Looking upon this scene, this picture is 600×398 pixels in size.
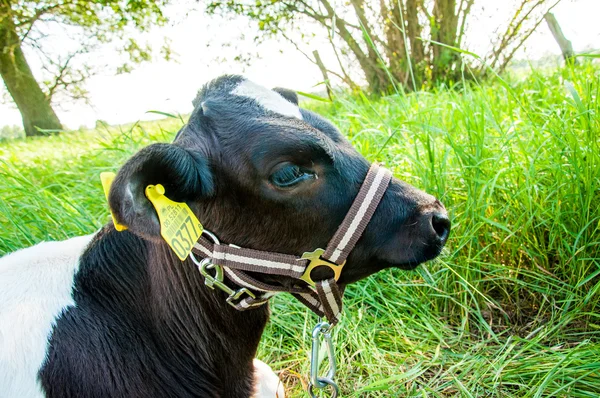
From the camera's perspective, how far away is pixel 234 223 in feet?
5.60

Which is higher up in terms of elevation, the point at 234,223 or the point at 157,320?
the point at 234,223

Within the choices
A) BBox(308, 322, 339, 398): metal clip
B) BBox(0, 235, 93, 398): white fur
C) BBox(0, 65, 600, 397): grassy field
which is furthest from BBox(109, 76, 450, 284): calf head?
BBox(0, 65, 600, 397): grassy field

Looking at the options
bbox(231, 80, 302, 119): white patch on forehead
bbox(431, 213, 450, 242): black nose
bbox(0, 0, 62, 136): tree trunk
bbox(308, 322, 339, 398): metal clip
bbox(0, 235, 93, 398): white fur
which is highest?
bbox(231, 80, 302, 119): white patch on forehead

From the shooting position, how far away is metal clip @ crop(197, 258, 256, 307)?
5.51 feet

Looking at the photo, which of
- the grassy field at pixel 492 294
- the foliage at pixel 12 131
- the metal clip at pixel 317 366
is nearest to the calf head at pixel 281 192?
the metal clip at pixel 317 366

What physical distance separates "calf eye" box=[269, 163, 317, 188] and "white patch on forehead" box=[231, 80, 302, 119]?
0.26 metres

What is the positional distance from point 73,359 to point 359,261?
1.12 meters

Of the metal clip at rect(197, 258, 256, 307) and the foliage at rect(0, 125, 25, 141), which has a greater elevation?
the metal clip at rect(197, 258, 256, 307)

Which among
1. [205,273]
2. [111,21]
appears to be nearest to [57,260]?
[205,273]

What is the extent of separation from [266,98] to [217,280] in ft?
2.43

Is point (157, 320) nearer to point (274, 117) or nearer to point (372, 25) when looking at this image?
point (274, 117)

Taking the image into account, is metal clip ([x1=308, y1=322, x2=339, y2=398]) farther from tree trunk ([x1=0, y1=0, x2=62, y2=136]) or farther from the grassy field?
tree trunk ([x1=0, y1=0, x2=62, y2=136])

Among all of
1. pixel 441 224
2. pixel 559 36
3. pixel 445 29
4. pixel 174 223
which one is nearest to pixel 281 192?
pixel 174 223

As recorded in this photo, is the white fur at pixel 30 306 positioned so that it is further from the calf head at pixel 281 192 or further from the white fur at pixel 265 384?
the white fur at pixel 265 384
